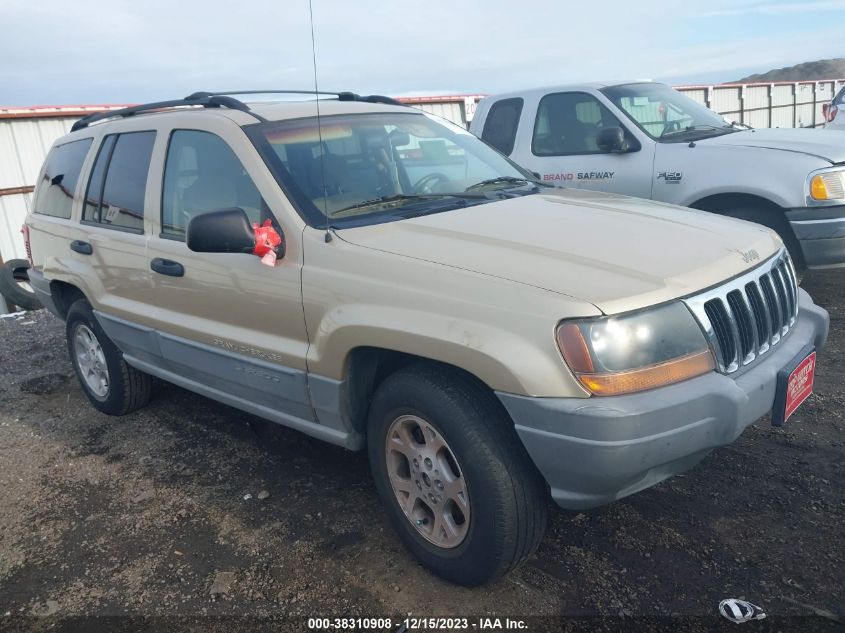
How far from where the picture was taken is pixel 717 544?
2865mm

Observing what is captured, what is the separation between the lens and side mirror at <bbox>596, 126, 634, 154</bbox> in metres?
5.94

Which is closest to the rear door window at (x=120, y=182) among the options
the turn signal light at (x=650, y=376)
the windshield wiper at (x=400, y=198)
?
the windshield wiper at (x=400, y=198)

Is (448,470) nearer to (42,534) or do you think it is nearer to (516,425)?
(516,425)

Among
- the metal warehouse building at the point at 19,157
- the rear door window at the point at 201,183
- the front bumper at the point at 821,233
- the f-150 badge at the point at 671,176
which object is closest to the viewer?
the rear door window at the point at 201,183

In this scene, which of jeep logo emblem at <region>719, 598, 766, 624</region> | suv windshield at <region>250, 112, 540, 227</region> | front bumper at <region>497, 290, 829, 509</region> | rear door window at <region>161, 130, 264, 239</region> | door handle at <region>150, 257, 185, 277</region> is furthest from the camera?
door handle at <region>150, 257, 185, 277</region>

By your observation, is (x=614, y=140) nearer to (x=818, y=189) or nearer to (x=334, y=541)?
(x=818, y=189)

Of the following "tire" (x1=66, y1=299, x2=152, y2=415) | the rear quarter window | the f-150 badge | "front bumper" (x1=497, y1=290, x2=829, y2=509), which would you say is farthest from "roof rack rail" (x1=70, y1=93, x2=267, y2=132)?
the f-150 badge

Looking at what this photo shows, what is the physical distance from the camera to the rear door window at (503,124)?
269 inches

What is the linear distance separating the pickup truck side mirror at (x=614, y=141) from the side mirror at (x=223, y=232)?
156 inches

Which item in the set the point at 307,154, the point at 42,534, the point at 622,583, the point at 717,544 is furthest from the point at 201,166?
the point at 717,544

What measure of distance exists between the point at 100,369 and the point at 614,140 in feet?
14.3

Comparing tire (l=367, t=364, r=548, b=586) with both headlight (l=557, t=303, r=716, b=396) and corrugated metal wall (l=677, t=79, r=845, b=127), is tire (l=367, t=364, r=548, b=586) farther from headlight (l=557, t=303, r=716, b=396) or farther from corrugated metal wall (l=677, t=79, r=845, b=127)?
corrugated metal wall (l=677, t=79, r=845, b=127)

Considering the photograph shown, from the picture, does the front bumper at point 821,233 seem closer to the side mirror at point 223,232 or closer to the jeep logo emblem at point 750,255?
the jeep logo emblem at point 750,255

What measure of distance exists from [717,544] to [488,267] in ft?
4.96
